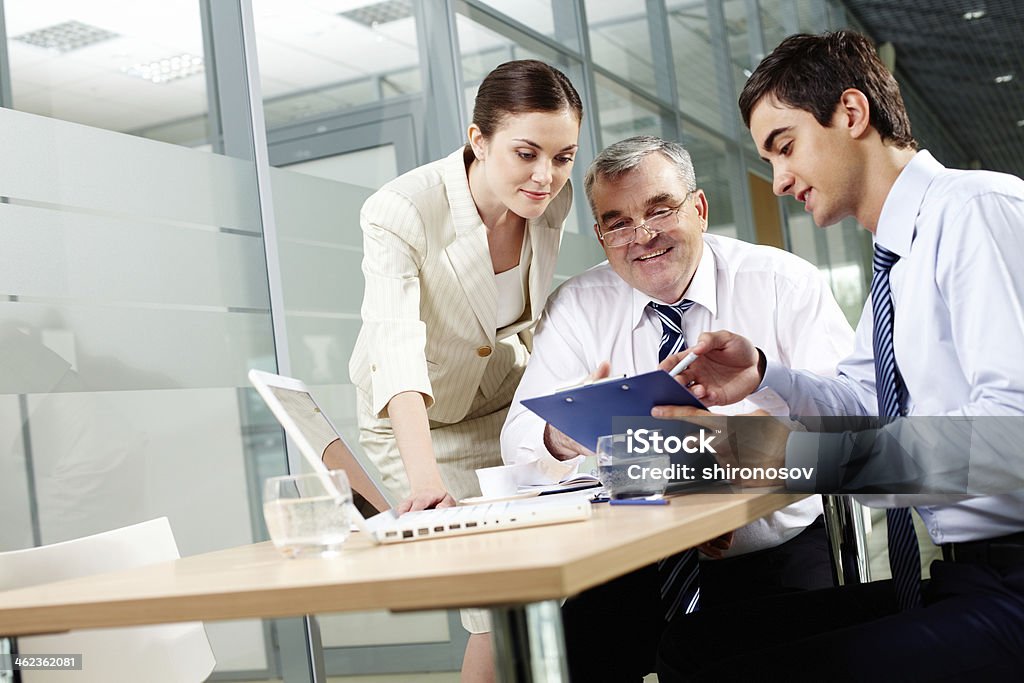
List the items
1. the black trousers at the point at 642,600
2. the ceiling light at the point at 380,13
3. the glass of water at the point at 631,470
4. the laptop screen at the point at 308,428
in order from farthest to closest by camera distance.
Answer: the ceiling light at the point at 380,13, the black trousers at the point at 642,600, the glass of water at the point at 631,470, the laptop screen at the point at 308,428

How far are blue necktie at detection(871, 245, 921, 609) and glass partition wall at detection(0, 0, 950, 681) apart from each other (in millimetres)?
1567

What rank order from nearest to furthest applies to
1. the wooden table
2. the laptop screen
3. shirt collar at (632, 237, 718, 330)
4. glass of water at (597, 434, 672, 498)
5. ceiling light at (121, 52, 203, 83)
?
the wooden table, the laptop screen, glass of water at (597, 434, 672, 498), shirt collar at (632, 237, 718, 330), ceiling light at (121, 52, 203, 83)

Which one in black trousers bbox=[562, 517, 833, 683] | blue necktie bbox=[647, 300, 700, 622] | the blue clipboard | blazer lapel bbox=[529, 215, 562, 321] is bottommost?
black trousers bbox=[562, 517, 833, 683]

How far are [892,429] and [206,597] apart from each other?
0.94 meters

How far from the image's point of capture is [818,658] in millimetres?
1309

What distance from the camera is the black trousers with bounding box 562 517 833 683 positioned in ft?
6.97

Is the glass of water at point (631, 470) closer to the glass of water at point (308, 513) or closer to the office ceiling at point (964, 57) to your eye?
the glass of water at point (308, 513)

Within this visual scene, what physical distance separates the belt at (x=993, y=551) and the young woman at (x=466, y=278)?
847 millimetres

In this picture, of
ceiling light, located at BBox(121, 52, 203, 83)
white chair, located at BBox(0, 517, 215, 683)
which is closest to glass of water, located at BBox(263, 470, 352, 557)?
white chair, located at BBox(0, 517, 215, 683)

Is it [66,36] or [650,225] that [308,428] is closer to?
[650,225]

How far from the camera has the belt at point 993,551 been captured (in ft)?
4.33

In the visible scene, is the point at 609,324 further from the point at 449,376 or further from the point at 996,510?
the point at 996,510

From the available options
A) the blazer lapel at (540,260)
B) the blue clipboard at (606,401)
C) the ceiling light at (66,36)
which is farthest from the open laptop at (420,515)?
the ceiling light at (66,36)

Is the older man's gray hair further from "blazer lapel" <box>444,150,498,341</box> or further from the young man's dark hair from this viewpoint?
the young man's dark hair
